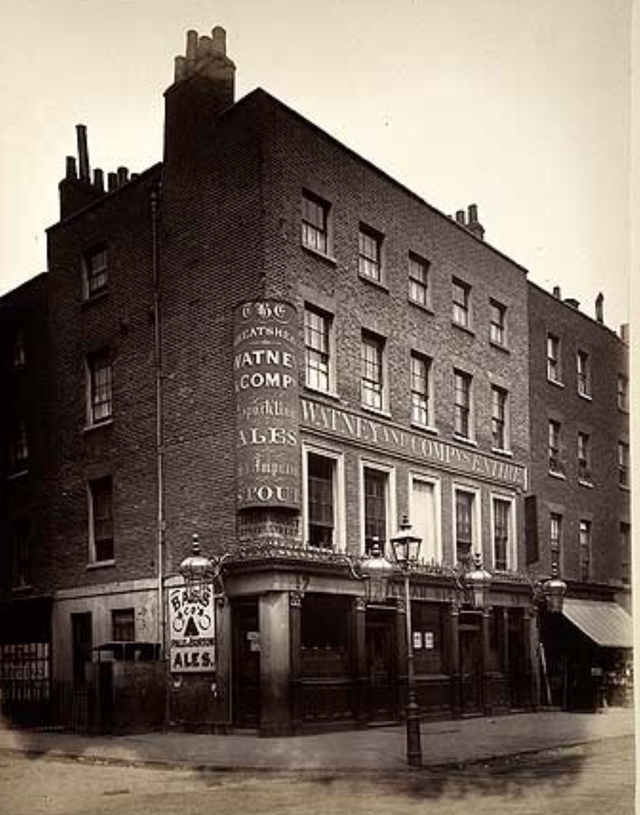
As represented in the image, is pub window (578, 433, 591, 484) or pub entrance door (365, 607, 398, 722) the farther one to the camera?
pub window (578, 433, 591, 484)

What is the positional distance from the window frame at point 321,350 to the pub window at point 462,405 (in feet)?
2.78

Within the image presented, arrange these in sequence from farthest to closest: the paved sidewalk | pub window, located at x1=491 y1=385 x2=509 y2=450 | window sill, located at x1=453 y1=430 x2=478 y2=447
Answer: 1. pub window, located at x1=491 y1=385 x2=509 y2=450
2. window sill, located at x1=453 y1=430 x2=478 y2=447
3. the paved sidewalk

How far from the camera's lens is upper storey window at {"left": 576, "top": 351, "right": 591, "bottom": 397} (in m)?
7.42

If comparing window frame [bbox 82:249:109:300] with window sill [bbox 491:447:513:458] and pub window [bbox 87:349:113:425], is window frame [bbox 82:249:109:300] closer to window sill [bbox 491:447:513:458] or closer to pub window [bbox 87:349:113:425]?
pub window [bbox 87:349:113:425]

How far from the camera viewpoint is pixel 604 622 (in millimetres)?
6930

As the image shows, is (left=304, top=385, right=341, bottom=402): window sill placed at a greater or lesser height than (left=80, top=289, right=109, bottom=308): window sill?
lesser

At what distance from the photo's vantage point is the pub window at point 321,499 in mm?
7000

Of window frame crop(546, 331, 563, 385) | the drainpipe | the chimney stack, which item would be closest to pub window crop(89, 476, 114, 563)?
the drainpipe

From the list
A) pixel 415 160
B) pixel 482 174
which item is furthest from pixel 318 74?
pixel 482 174

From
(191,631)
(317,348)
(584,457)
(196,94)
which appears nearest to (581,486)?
(584,457)

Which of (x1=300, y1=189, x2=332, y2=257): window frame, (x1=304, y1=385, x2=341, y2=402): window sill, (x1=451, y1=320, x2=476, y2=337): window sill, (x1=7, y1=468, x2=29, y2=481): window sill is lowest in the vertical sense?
(x1=7, y1=468, x2=29, y2=481): window sill

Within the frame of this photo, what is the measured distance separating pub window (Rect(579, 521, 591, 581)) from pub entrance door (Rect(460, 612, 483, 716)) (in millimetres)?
830

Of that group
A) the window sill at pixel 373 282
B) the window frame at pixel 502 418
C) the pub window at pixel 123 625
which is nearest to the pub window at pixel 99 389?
the pub window at pixel 123 625

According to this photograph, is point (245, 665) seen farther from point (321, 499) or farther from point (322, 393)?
point (322, 393)
